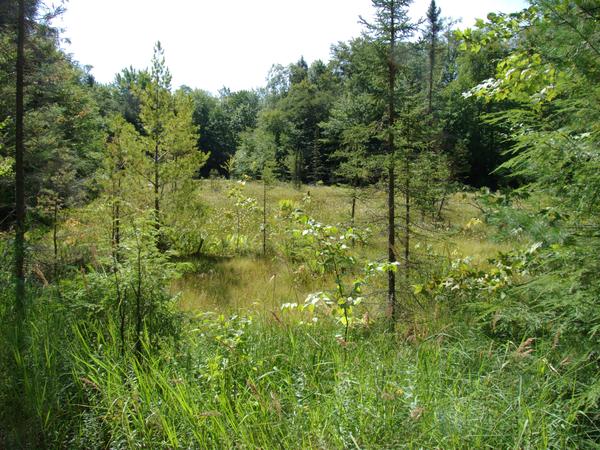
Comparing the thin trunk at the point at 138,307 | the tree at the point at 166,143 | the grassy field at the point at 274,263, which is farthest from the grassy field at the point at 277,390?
the tree at the point at 166,143

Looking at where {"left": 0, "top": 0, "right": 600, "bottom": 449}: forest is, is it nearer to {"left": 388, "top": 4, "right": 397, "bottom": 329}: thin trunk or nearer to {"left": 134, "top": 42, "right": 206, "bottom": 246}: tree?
{"left": 388, "top": 4, "right": 397, "bottom": 329}: thin trunk

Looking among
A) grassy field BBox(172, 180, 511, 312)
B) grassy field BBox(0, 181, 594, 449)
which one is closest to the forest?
grassy field BBox(0, 181, 594, 449)

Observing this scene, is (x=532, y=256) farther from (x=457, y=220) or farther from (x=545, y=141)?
(x=457, y=220)

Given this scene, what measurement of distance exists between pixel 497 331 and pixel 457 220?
62.9 feet

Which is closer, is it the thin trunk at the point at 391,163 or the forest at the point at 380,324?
the forest at the point at 380,324

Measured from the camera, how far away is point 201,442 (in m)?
2.23

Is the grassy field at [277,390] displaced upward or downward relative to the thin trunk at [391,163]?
downward

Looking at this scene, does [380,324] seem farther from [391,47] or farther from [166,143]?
[166,143]

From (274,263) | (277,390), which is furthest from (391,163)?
(274,263)

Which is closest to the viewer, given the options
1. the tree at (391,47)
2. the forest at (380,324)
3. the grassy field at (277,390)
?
the grassy field at (277,390)

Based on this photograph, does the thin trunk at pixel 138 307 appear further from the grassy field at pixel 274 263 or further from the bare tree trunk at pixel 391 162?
the bare tree trunk at pixel 391 162

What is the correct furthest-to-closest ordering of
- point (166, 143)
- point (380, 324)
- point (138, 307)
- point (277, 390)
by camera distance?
point (166, 143) < point (380, 324) < point (138, 307) < point (277, 390)

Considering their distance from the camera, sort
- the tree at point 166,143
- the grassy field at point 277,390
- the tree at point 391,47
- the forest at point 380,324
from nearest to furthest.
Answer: the grassy field at point 277,390, the forest at point 380,324, the tree at point 391,47, the tree at point 166,143

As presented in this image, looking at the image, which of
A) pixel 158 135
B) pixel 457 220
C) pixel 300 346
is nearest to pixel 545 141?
pixel 300 346
